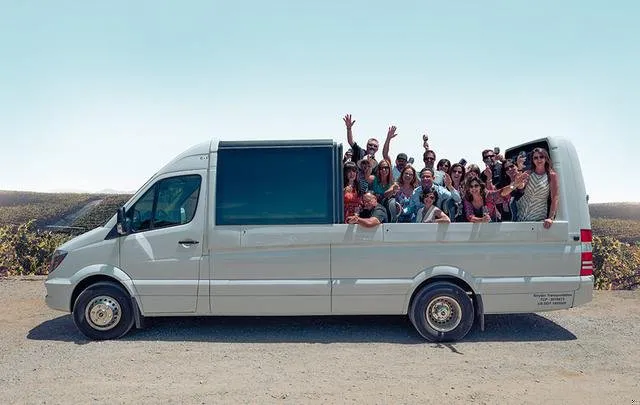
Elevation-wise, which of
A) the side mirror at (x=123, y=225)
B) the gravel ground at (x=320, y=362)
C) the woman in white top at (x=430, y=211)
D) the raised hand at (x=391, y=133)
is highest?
the raised hand at (x=391, y=133)

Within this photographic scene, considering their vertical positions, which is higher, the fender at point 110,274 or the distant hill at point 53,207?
the distant hill at point 53,207

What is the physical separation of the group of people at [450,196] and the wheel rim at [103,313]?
128 inches

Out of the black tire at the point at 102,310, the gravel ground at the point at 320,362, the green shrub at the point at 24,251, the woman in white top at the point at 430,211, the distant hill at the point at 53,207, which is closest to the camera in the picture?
the gravel ground at the point at 320,362

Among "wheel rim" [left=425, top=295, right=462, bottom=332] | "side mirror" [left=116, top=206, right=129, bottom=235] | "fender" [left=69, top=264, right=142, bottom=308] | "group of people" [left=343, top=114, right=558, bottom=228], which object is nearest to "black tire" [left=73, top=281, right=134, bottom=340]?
"fender" [left=69, top=264, right=142, bottom=308]

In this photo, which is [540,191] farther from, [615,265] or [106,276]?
[615,265]

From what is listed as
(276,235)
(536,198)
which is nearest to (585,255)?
(536,198)

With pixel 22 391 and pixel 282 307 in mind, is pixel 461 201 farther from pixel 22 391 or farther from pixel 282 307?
pixel 22 391

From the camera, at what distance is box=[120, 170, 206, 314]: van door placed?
5.64m

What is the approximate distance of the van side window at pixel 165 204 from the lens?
5.70 m

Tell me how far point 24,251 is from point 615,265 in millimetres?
14959

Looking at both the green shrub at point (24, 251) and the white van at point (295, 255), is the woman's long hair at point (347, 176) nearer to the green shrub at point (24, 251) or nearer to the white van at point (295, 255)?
the white van at point (295, 255)

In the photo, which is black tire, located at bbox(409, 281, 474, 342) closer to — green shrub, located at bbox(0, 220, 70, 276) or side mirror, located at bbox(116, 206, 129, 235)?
side mirror, located at bbox(116, 206, 129, 235)

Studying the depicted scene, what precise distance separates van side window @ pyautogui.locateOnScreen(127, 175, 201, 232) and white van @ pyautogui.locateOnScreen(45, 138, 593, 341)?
1 centimetres

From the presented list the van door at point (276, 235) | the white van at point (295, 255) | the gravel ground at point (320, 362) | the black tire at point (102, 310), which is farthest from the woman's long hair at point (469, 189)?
the black tire at point (102, 310)
